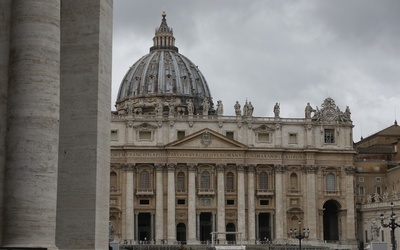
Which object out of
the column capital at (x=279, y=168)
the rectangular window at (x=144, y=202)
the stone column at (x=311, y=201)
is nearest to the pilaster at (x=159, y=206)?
the rectangular window at (x=144, y=202)

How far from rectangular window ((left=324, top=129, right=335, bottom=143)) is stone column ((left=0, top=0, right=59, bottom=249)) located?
73.1 meters

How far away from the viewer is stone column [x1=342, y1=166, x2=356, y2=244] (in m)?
85.4

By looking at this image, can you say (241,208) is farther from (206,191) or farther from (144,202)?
(144,202)

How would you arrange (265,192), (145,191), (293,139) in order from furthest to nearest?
(293,139) → (265,192) → (145,191)

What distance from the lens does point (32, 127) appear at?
1514 cm

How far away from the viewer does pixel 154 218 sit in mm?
83000

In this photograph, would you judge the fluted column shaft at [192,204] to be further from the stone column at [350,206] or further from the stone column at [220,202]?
the stone column at [350,206]

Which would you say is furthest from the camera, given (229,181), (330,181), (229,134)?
(330,181)


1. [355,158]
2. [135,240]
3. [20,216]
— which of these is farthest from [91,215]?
[355,158]

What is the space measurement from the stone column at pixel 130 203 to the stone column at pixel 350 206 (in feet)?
69.7

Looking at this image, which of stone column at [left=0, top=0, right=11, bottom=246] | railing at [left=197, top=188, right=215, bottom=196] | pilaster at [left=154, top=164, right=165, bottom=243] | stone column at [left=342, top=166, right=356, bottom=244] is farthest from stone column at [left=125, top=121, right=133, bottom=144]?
stone column at [left=0, top=0, right=11, bottom=246]

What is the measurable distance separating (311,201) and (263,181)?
508cm

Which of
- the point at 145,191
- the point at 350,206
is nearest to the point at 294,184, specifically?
the point at 350,206

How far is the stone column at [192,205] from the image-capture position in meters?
82.4
